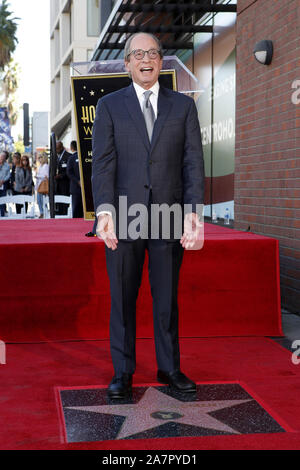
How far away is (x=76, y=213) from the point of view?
11750 millimetres

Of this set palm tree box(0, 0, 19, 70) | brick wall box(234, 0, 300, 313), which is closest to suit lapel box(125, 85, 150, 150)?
brick wall box(234, 0, 300, 313)

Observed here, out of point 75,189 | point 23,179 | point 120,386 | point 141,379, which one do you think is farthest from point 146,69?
point 23,179

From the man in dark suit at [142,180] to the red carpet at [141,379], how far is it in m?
0.50

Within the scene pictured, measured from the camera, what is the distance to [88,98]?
25.3ft

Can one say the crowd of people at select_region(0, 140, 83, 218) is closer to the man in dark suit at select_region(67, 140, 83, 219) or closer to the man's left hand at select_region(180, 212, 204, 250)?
the man in dark suit at select_region(67, 140, 83, 219)

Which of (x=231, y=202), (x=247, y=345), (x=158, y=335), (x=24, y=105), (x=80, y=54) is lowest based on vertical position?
(x=247, y=345)

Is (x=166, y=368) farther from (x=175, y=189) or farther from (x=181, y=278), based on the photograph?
(x=181, y=278)

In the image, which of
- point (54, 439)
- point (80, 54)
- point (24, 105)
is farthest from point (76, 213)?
point (80, 54)

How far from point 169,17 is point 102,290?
9931 millimetres

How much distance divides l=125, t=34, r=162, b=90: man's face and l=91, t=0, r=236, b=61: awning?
768 centimetres

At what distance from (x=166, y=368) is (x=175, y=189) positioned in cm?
112

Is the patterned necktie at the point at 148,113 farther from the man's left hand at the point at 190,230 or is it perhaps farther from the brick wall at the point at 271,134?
the brick wall at the point at 271,134

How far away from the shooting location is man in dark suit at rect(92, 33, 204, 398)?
408 centimetres

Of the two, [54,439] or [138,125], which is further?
[138,125]
